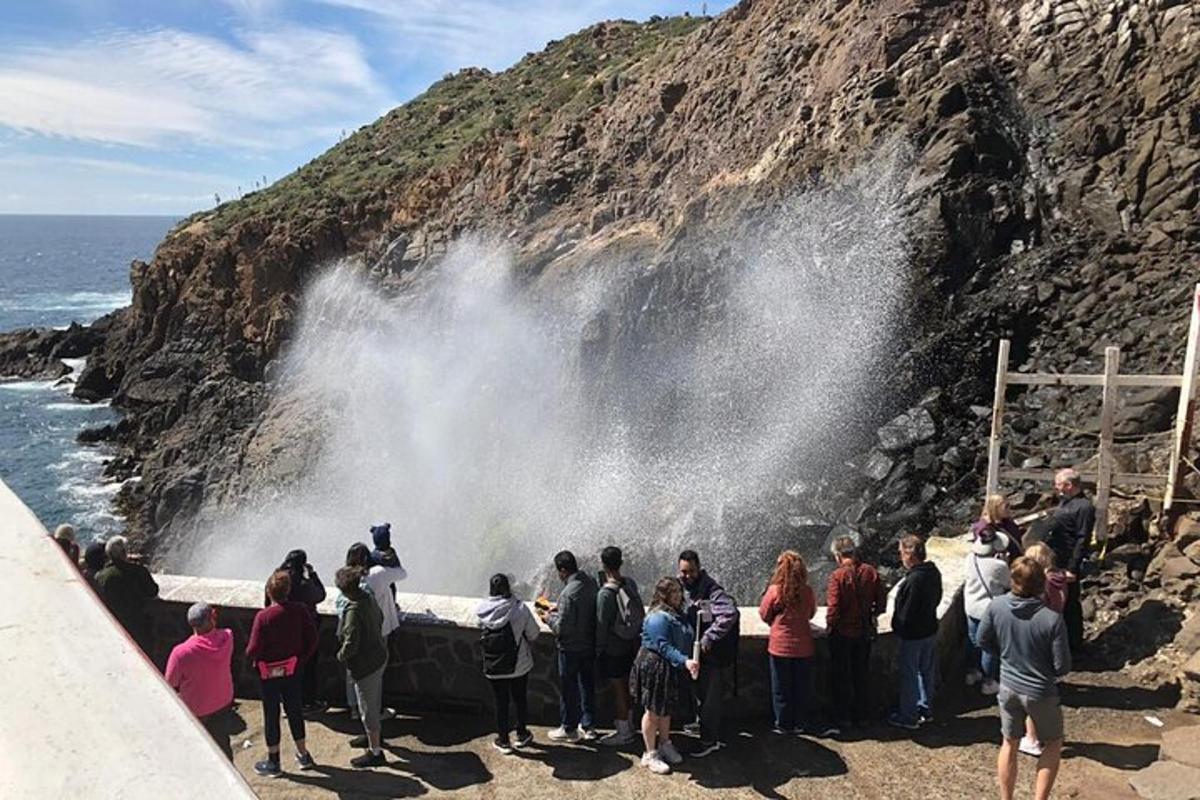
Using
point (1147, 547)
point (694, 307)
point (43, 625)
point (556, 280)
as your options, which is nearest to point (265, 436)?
point (556, 280)

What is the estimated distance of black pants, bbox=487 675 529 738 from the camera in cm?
605

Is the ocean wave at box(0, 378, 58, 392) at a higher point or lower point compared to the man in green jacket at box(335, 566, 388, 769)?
lower

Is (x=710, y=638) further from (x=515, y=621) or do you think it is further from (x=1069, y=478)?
(x=1069, y=478)

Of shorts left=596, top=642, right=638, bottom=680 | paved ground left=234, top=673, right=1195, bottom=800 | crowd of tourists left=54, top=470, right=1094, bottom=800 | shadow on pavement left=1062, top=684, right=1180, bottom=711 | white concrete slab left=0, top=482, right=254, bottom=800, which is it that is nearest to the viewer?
white concrete slab left=0, top=482, right=254, bottom=800

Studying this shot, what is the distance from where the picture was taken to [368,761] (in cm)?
595

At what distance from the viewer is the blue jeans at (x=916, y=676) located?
618 cm

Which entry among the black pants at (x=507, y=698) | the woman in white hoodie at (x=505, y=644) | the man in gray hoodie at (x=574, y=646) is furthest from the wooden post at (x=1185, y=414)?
the black pants at (x=507, y=698)

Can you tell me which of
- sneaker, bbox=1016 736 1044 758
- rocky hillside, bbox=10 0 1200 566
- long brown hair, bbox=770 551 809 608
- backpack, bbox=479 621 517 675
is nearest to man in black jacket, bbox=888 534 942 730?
sneaker, bbox=1016 736 1044 758

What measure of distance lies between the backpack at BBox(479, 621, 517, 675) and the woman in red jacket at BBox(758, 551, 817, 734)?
170 cm

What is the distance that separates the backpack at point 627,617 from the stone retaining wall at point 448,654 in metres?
0.74

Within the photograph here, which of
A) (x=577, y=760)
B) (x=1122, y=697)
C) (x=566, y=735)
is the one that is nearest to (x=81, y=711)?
(x=577, y=760)

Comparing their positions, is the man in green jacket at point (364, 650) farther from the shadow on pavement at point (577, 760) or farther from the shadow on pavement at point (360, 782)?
the shadow on pavement at point (577, 760)

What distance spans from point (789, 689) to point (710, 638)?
2.98 ft

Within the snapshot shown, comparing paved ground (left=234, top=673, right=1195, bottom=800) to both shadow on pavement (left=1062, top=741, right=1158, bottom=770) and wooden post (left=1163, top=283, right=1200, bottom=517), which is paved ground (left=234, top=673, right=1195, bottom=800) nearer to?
shadow on pavement (left=1062, top=741, right=1158, bottom=770)
